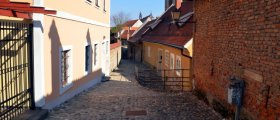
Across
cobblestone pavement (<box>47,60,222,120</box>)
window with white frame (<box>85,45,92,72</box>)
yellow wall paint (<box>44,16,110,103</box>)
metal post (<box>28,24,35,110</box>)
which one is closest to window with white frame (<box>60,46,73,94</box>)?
yellow wall paint (<box>44,16,110,103</box>)

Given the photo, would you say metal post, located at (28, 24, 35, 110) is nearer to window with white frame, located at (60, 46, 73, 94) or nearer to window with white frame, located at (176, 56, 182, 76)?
window with white frame, located at (60, 46, 73, 94)

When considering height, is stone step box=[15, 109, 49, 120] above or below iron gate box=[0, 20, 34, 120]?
below

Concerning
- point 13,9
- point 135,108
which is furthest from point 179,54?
point 13,9

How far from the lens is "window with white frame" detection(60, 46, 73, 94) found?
9289mm

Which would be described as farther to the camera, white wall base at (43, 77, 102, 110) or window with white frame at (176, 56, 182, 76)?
window with white frame at (176, 56, 182, 76)

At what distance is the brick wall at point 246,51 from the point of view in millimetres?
4859

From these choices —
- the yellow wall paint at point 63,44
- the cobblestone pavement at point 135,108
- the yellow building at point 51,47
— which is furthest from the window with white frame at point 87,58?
the cobblestone pavement at point 135,108

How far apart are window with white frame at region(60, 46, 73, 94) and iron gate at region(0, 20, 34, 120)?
6.69ft

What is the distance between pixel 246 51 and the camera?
589cm

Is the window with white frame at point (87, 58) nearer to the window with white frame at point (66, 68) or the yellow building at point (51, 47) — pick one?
the yellow building at point (51, 47)

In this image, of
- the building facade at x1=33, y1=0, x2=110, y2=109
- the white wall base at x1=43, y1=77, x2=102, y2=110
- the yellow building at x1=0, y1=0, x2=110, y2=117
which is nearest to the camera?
the yellow building at x1=0, y1=0, x2=110, y2=117

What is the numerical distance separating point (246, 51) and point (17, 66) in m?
5.09

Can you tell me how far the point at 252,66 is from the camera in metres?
5.62

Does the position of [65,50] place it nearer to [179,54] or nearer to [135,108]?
[135,108]
